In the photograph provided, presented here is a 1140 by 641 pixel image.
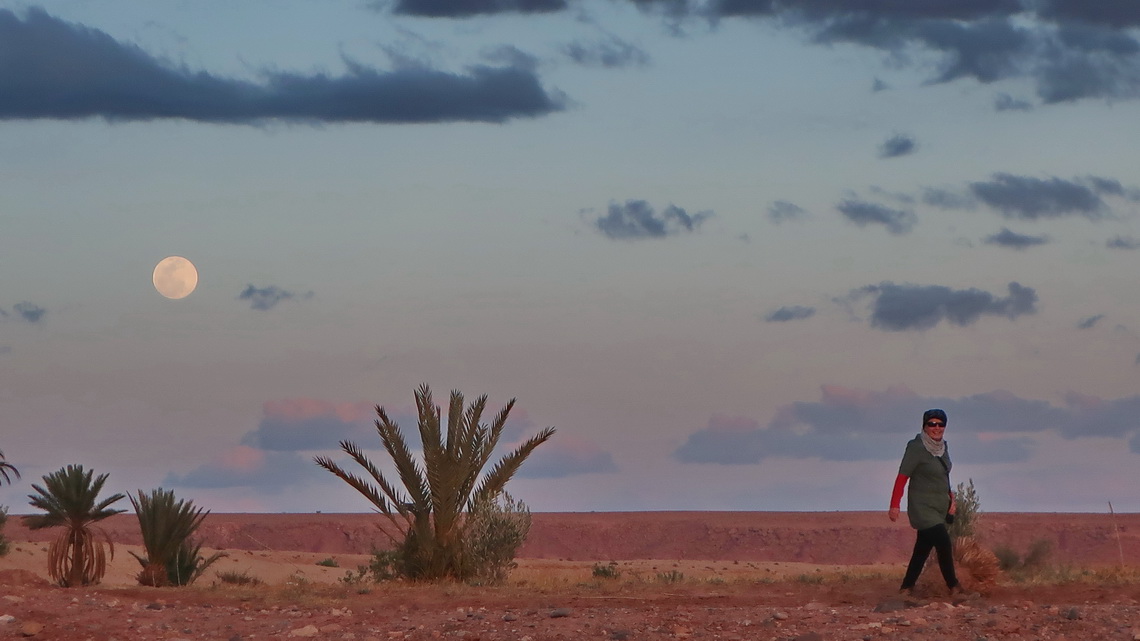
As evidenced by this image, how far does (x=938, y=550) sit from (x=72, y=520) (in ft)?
47.0

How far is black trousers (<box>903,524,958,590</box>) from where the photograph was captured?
13.0 m

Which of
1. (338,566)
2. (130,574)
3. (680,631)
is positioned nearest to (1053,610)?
(680,631)

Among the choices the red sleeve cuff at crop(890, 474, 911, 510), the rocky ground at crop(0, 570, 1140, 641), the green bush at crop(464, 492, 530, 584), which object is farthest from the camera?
the green bush at crop(464, 492, 530, 584)

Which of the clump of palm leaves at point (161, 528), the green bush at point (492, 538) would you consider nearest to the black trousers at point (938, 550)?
the green bush at point (492, 538)

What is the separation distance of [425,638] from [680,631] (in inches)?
86.0

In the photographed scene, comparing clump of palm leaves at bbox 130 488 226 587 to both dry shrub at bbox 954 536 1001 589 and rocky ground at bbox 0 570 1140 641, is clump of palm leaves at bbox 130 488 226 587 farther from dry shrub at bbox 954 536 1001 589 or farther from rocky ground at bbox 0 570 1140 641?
dry shrub at bbox 954 536 1001 589

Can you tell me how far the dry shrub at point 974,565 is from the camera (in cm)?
1386

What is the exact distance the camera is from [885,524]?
195 ft

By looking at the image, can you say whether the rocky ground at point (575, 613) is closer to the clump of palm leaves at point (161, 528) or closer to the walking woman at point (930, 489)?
the walking woman at point (930, 489)

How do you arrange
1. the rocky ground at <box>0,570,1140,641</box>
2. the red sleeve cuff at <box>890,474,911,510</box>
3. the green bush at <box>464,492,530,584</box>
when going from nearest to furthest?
the rocky ground at <box>0,570,1140,641</box>
the red sleeve cuff at <box>890,474,911,510</box>
the green bush at <box>464,492,530,584</box>

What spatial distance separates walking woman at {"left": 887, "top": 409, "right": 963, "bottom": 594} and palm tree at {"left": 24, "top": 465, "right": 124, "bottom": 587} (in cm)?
1334

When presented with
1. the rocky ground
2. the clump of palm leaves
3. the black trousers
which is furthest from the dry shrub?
the clump of palm leaves

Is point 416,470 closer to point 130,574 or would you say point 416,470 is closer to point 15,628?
point 15,628

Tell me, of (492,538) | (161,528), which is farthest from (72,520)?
(492,538)
